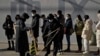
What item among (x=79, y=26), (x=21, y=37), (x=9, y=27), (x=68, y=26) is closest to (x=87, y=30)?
(x=79, y=26)

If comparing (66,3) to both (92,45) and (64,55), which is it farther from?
(64,55)

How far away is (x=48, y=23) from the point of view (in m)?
13.8

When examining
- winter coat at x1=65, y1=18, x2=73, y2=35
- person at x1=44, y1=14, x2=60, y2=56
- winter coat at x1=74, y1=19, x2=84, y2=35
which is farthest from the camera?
winter coat at x1=65, y1=18, x2=73, y2=35

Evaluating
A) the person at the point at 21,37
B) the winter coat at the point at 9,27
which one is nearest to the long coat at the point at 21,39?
the person at the point at 21,37

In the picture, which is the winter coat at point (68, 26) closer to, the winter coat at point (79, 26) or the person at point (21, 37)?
the winter coat at point (79, 26)

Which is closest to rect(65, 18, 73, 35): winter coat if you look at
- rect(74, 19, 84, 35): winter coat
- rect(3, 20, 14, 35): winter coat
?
rect(74, 19, 84, 35): winter coat

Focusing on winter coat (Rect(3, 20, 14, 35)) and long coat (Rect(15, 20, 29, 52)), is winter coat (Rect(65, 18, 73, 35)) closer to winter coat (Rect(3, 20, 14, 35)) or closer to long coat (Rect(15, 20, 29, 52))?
winter coat (Rect(3, 20, 14, 35))

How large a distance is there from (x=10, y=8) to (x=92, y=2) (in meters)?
4.14

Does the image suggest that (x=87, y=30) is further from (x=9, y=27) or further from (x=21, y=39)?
(x=9, y=27)

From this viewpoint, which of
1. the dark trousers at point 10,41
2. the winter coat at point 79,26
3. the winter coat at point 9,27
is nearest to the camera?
the winter coat at point 79,26

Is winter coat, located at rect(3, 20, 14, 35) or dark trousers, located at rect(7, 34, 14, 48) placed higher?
winter coat, located at rect(3, 20, 14, 35)

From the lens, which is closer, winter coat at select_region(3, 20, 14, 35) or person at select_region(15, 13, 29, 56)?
person at select_region(15, 13, 29, 56)

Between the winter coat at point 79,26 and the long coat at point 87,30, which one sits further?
the winter coat at point 79,26

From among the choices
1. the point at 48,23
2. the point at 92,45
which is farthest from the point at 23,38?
the point at 92,45
